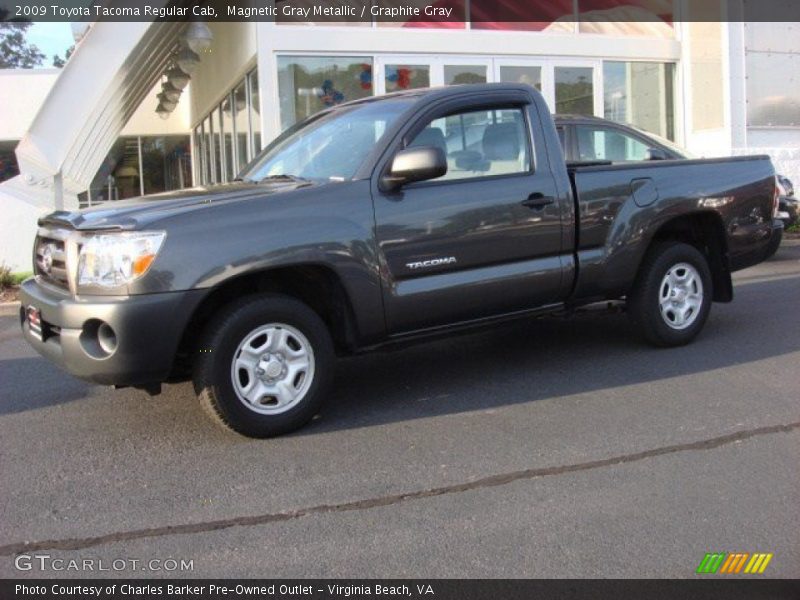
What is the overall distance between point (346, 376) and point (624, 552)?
3062 millimetres

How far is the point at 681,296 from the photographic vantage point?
6.25 meters

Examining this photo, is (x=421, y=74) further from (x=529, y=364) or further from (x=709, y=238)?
(x=529, y=364)

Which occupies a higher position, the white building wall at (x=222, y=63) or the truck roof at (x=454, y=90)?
the white building wall at (x=222, y=63)

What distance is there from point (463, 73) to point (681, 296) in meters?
8.14

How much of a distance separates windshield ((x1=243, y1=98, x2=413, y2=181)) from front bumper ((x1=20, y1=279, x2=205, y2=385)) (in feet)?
4.33

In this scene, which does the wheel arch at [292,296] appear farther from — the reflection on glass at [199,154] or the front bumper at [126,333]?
the reflection on glass at [199,154]

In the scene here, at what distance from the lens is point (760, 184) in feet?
21.6

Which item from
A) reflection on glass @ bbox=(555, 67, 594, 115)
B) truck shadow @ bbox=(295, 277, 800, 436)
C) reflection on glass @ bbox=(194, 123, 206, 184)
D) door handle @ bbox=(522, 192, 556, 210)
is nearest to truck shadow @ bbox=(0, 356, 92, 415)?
truck shadow @ bbox=(295, 277, 800, 436)

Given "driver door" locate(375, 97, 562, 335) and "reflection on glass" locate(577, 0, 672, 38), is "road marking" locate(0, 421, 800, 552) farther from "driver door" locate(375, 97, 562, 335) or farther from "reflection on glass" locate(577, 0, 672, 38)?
"reflection on glass" locate(577, 0, 672, 38)

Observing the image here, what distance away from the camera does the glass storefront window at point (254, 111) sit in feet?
42.3

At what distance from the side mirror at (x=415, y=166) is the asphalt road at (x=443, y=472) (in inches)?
56.8

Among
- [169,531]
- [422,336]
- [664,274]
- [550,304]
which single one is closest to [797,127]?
[664,274]

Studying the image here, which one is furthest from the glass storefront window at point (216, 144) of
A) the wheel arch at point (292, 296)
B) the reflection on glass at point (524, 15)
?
the wheel arch at point (292, 296)

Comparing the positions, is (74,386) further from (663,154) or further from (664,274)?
(663,154)
